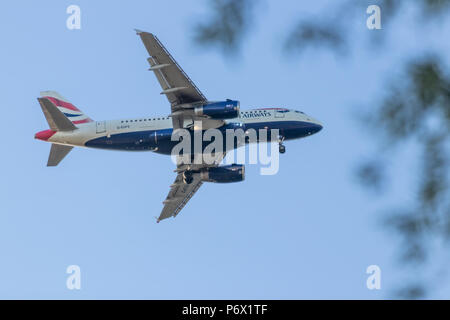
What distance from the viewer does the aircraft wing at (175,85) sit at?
38.4 m

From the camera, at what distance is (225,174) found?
49344mm

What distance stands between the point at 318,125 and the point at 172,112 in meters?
11.6

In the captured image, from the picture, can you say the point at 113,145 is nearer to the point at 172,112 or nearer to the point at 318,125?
the point at 172,112

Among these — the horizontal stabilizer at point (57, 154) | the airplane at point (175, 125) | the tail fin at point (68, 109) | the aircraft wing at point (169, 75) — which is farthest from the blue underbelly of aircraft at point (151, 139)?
the tail fin at point (68, 109)

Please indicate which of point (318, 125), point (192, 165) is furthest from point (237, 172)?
point (318, 125)

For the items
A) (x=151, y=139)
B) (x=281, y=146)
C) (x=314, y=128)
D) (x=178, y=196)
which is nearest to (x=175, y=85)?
(x=151, y=139)

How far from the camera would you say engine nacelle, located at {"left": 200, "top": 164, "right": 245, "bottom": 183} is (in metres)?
49.2

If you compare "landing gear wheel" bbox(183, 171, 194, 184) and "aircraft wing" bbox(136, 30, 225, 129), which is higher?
"aircraft wing" bbox(136, 30, 225, 129)

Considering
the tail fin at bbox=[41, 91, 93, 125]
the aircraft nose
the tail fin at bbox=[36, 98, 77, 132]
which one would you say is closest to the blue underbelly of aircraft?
the aircraft nose

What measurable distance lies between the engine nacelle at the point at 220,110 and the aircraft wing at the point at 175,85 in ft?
2.05

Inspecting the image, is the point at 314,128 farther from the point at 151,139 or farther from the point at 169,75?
the point at 169,75

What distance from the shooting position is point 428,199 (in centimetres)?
446

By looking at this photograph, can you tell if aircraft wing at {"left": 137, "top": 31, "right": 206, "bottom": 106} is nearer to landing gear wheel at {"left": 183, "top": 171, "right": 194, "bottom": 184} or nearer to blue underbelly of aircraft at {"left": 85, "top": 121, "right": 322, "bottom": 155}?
blue underbelly of aircraft at {"left": 85, "top": 121, "right": 322, "bottom": 155}

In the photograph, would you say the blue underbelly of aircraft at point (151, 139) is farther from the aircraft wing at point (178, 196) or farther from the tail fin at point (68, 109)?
the aircraft wing at point (178, 196)
